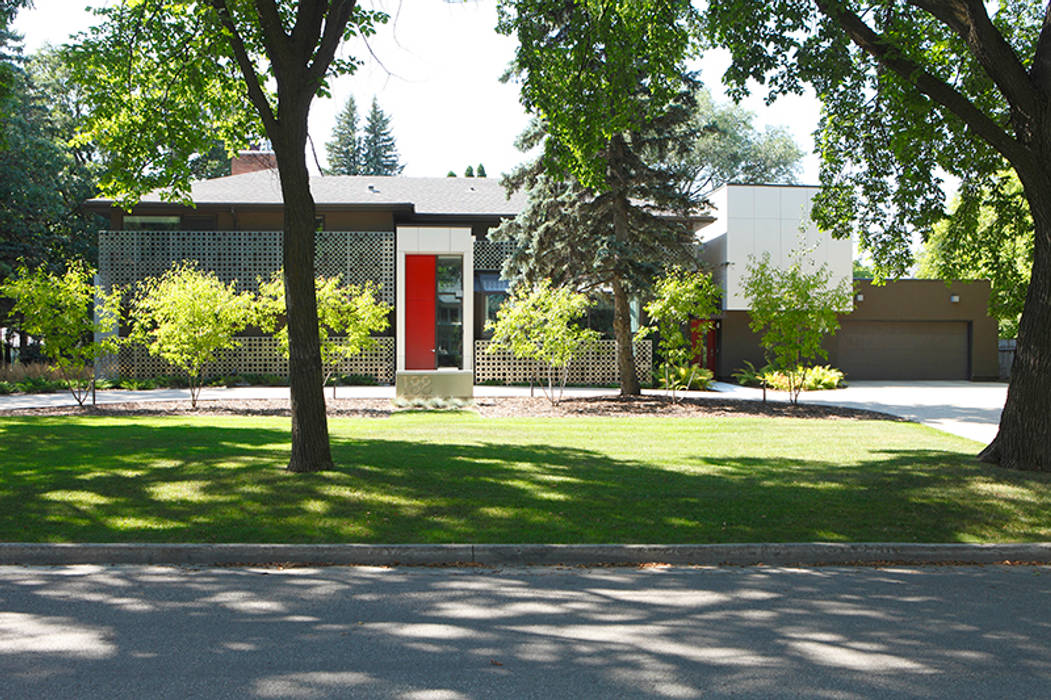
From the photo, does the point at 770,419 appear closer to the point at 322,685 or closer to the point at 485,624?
the point at 485,624

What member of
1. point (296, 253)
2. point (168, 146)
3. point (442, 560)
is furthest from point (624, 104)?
point (442, 560)

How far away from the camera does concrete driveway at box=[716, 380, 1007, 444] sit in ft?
51.7

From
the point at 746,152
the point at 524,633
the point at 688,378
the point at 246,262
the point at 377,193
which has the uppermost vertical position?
the point at 746,152

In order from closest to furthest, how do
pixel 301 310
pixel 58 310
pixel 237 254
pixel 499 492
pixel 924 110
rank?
pixel 499 492, pixel 301 310, pixel 924 110, pixel 58 310, pixel 237 254

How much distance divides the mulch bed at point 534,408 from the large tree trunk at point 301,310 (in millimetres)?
7993

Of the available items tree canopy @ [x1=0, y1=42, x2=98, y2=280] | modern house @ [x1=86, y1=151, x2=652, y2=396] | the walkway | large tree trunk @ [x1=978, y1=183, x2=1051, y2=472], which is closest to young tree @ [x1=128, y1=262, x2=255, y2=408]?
the walkway

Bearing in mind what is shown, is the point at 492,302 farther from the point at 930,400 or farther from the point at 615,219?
the point at 930,400

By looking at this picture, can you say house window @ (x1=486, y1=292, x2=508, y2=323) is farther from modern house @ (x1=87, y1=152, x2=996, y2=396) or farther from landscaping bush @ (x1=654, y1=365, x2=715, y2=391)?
landscaping bush @ (x1=654, y1=365, x2=715, y2=391)

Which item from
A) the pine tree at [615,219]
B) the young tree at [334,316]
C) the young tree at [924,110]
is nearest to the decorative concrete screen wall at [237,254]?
the young tree at [334,316]

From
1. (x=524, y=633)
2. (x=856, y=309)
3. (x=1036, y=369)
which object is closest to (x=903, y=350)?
(x=856, y=309)

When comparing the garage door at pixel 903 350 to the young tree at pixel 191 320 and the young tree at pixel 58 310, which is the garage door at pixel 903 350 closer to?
the young tree at pixel 191 320

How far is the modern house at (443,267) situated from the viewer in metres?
26.3

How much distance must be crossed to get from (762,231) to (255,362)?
773 inches

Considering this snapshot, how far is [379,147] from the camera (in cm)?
6725
